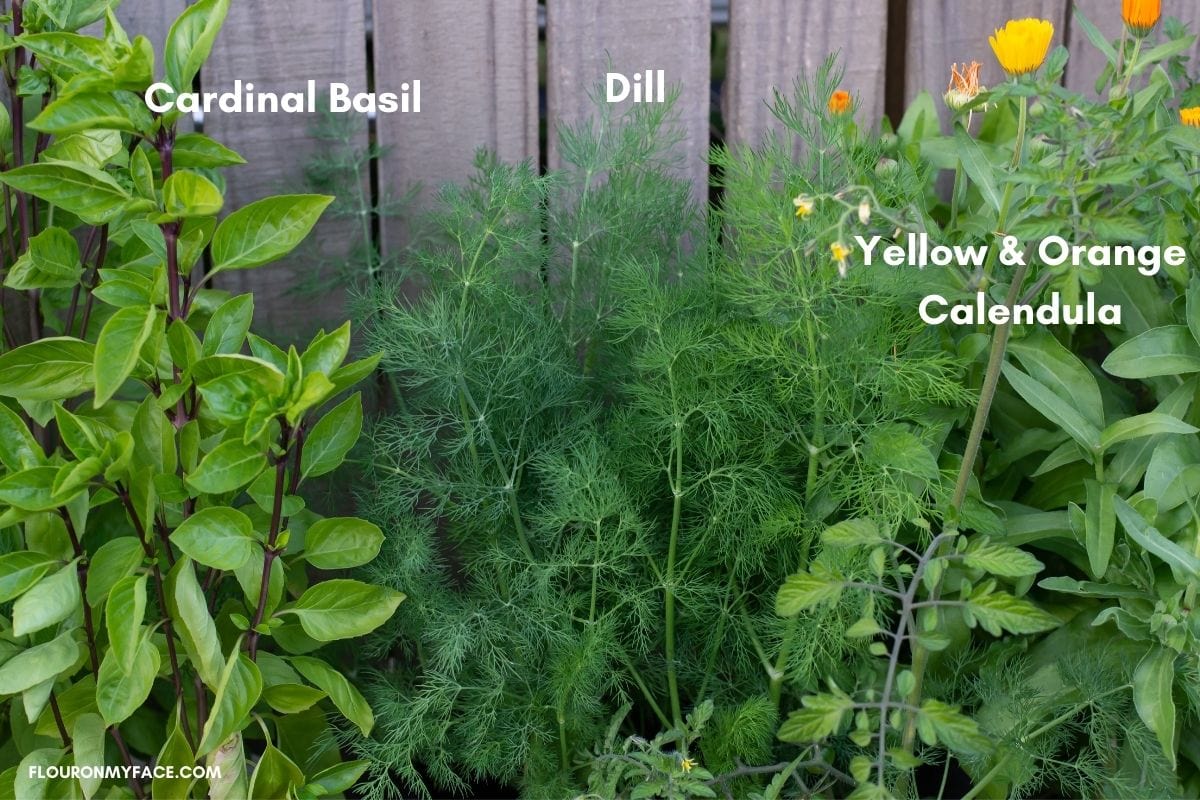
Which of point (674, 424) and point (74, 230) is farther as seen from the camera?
point (74, 230)

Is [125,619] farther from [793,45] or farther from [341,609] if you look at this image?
[793,45]

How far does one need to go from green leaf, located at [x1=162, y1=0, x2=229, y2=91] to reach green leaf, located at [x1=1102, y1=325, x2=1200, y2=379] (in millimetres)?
1086

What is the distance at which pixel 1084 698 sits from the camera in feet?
4.31

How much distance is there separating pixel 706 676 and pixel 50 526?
0.80 m

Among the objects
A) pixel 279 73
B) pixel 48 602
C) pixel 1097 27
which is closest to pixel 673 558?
pixel 48 602

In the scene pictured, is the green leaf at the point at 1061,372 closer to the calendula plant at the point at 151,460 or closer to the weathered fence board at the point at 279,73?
the calendula plant at the point at 151,460

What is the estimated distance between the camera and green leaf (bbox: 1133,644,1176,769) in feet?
3.96

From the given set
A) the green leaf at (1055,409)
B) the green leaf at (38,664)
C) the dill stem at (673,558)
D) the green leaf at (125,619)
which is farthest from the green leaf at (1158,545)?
the green leaf at (38,664)

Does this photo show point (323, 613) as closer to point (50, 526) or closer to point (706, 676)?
point (50, 526)

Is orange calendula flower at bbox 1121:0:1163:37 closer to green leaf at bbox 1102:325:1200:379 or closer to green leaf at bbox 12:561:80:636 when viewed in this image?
green leaf at bbox 1102:325:1200:379

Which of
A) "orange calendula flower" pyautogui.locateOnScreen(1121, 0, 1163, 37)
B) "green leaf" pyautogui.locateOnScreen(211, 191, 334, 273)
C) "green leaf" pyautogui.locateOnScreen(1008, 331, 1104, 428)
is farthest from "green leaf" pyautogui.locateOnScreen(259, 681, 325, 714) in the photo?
"orange calendula flower" pyautogui.locateOnScreen(1121, 0, 1163, 37)

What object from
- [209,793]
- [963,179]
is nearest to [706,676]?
[209,793]

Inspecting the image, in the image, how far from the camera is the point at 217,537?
1.13 meters

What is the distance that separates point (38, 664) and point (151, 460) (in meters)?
0.24
